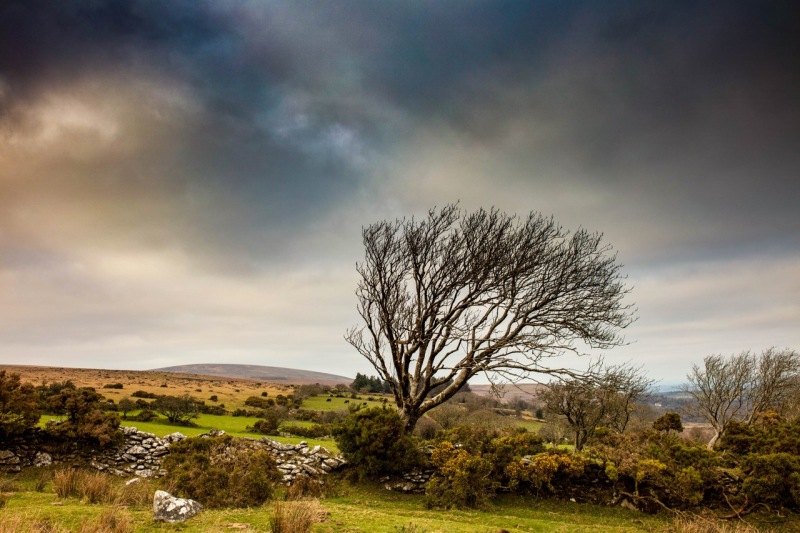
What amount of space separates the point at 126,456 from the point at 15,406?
4580mm

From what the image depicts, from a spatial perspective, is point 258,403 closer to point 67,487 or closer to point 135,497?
point 67,487

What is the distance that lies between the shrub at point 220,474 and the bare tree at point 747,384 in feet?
135

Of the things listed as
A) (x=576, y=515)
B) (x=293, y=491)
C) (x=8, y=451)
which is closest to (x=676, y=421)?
(x=576, y=515)

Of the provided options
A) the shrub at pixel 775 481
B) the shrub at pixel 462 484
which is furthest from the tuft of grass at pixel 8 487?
the shrub at pixel 775 481

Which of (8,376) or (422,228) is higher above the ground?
(422,228)

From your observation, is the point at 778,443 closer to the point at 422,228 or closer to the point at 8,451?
the point at 422,228

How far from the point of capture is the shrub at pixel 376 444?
13977mm

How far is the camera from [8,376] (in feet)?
50.2

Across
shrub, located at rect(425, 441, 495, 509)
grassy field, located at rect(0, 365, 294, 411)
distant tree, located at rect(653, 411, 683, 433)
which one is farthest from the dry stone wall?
distant tree, located at rect(653, 411, 683, 433)

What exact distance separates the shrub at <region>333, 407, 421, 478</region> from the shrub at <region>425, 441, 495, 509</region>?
1554 mm

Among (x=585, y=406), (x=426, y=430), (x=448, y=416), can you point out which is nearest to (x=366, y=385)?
(x=448, y=416)

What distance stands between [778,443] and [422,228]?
54.9 feet

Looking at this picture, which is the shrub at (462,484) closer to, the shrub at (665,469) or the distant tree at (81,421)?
the shrub at (665,469)

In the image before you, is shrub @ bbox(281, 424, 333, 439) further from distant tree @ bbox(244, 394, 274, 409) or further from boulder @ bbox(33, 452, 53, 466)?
boulder @ bbox(33, 452, 53, 466)
